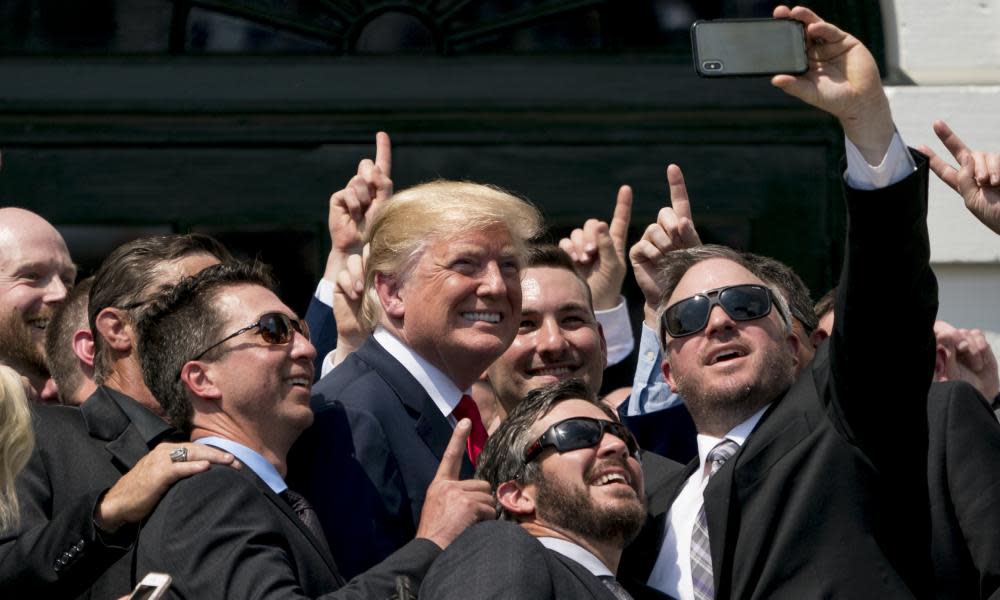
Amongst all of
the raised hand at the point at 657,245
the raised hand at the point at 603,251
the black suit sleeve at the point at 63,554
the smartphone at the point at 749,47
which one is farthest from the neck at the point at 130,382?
the smartphone at the point at 749,47

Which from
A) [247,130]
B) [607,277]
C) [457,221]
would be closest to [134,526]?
[457,221]

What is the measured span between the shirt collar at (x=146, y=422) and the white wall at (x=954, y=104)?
2575mm

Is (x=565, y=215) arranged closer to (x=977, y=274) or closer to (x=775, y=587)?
(x=977, y=274)

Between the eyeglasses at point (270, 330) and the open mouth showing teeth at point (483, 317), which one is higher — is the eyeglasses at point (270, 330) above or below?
above

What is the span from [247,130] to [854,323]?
2.90 meters

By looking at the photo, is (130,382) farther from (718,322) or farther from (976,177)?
(976,177)

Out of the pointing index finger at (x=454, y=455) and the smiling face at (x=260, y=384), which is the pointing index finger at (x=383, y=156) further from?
the pointing index finger at (x=454, y=455)

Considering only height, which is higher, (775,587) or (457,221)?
(457,221)

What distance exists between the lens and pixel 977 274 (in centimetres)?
554

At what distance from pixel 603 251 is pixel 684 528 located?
1.16 meters

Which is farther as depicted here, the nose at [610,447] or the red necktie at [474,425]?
the red necktie at [474,425]

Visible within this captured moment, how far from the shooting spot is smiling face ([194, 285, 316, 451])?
3771 millimetres

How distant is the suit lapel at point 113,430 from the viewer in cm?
386

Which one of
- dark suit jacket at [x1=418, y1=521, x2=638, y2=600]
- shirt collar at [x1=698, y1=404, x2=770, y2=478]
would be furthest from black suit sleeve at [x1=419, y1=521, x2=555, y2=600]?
shirt collar at [x1=698, y1=404, x2=770, y2=478]
